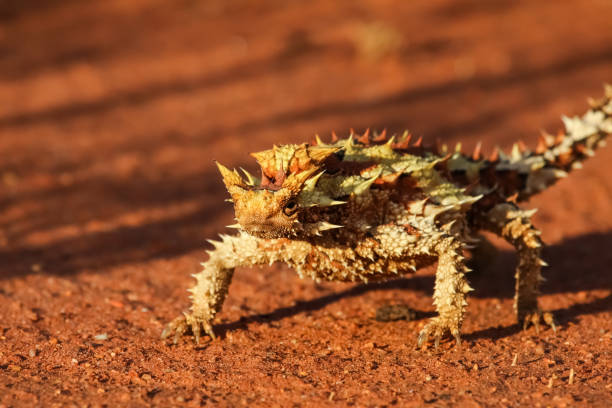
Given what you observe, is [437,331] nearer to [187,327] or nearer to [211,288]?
Result: [211,288]

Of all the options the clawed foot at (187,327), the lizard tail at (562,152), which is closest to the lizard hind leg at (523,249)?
the lizard tail at (562,152)

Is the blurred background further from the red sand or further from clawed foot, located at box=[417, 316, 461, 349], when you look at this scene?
A: clawed foot, located at box=[417, 316, 461, 349]

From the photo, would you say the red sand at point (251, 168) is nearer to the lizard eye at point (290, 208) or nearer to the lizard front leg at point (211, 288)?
the lizard front leg at point (211, 288)

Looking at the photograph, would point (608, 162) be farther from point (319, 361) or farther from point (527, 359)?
point (319, 361)

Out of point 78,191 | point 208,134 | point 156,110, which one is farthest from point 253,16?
point 78,191

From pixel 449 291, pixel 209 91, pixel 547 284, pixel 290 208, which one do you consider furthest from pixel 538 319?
pixel 209 91

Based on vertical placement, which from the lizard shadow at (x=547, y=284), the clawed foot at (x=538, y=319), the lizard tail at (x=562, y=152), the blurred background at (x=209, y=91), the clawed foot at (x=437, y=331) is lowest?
the clawed foot at (x=437, y=331)

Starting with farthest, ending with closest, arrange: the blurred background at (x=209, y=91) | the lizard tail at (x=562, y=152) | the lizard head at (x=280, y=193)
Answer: the blurred background at (x=209, y=91), the lizard tail at (x=562, y=152), the lizard head at (x=280, y=193)
